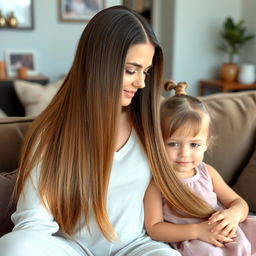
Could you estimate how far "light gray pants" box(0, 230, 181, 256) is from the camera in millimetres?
832

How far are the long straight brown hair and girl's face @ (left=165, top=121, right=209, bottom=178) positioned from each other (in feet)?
0.71

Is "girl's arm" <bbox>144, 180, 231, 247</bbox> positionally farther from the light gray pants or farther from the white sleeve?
the white sleeve

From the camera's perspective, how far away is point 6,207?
1.11 m

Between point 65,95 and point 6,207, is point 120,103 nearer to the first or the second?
point 65,95

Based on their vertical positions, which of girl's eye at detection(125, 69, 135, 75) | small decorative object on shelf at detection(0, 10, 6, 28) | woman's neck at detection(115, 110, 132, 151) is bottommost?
woman's neck at detection(115, 110, 132, 151)

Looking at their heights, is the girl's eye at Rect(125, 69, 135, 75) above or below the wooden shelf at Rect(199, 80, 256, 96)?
above

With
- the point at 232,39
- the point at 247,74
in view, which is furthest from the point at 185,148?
the point at 232,39

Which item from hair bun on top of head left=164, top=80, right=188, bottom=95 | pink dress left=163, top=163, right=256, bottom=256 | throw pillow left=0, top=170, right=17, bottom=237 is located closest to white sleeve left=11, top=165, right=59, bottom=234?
throw pillow left=0, top=170, right=17, bottom=237

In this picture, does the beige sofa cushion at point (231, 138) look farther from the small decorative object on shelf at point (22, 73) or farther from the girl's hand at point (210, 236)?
the small decorative object on shelf at point (22, 73)

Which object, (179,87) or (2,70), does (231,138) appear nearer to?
(179,87)

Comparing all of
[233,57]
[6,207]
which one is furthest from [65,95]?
[233,57]

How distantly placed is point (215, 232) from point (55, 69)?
10.7 feet

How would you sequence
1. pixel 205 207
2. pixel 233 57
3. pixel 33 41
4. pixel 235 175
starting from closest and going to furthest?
pixel 205 207, pixel 235 175, pixel 33 41, pixel 233 57

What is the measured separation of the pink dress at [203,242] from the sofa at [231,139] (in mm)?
276
